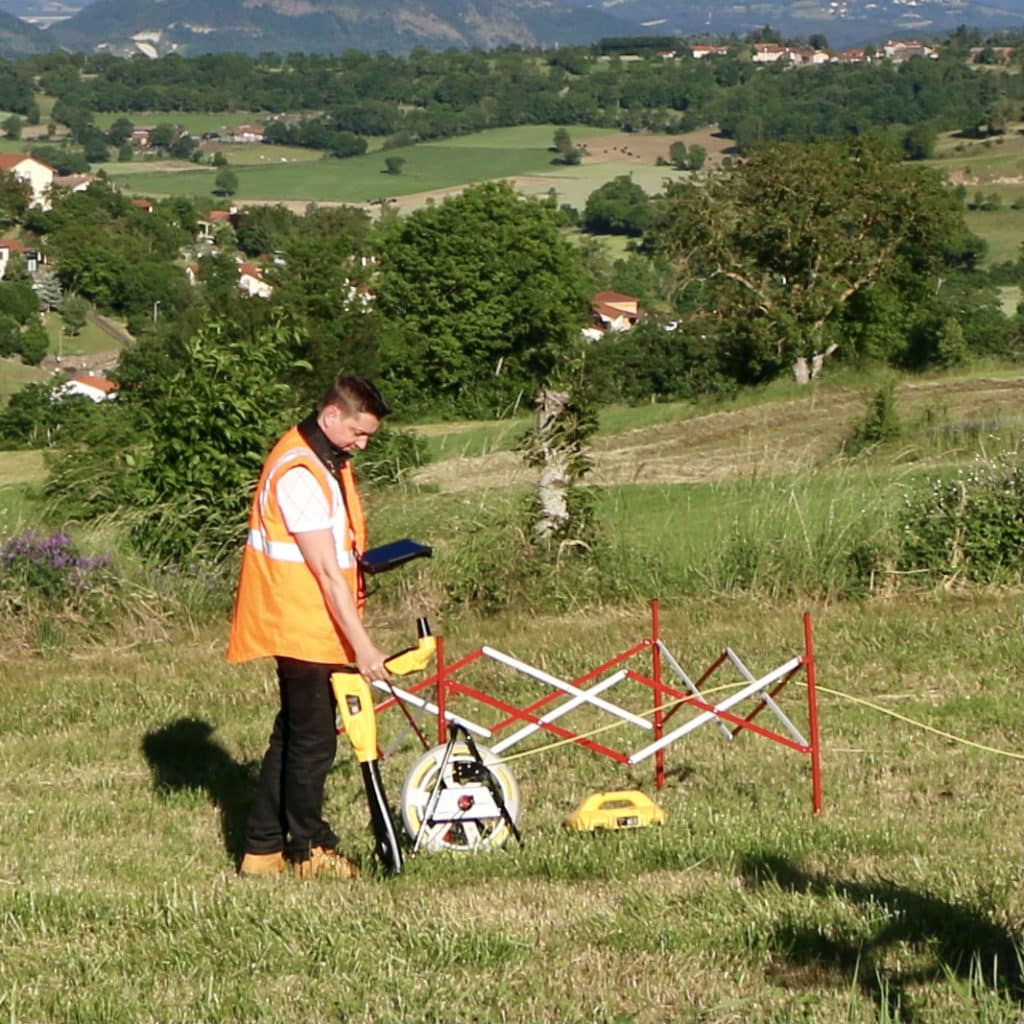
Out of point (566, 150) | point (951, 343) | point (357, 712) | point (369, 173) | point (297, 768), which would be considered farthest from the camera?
point (566, 150)

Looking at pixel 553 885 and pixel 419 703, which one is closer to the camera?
pixel 553 885

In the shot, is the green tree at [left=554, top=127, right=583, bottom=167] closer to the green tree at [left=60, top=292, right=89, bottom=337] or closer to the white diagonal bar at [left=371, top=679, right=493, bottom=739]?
the green tree at [left=60, top=292, right=89, bottom=337]

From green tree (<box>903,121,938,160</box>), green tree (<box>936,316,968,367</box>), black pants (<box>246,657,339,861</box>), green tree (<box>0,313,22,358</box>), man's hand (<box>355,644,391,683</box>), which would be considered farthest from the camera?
green tree (<box>903,121,938,160</box>)

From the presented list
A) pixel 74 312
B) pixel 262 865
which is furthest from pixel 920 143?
pixel 262 865

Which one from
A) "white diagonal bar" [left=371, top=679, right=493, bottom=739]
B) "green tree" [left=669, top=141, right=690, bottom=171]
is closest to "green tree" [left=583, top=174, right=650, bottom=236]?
"green tree" [left=669, top=141, right=690, bottom=171]

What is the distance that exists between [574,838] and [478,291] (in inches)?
2523

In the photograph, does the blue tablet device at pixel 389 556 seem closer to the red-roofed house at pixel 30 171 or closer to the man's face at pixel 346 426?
the man's face at pixel 346 426

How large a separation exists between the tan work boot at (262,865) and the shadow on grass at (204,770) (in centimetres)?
32

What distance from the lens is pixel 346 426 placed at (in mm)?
5965

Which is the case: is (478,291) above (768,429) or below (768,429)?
below

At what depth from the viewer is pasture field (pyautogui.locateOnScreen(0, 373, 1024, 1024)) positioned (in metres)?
4.78

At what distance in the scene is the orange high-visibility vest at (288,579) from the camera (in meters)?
5.93

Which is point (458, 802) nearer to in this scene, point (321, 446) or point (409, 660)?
point (409, 660)

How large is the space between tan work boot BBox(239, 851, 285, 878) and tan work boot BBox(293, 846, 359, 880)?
0.07 metres
